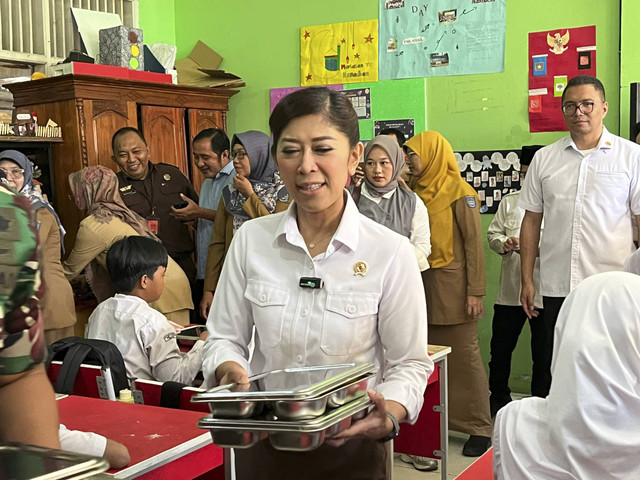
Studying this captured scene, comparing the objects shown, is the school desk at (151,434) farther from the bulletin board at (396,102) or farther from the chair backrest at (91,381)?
the bulletin board at (396,102)

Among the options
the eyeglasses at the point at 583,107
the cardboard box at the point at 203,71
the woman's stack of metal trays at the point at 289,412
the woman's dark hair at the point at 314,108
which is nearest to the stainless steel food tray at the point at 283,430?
the woman's stack of metal trays at the point at 289,412

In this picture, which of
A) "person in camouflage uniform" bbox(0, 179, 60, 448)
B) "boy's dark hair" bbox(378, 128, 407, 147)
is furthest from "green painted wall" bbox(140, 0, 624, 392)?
"person in camouflage uniform" bbox(0, 179, 60, 448)

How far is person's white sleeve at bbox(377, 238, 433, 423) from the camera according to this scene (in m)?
1.65

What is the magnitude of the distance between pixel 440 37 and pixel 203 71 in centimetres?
210

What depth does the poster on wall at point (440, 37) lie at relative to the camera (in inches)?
209

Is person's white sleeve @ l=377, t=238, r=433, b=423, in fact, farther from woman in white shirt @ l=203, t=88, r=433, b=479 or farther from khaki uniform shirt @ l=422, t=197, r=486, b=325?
khaki uniform shirt @ l=422, t=197, r=486, b=325

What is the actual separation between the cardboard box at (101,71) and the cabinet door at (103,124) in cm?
20

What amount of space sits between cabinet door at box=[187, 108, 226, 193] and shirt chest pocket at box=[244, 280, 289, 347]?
15.3 feet

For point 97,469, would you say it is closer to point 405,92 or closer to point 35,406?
point 35,406

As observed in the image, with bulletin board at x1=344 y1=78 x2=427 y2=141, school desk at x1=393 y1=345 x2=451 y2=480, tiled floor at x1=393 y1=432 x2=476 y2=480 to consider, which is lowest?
tiled floor at x1=393 y1=432 x2=476 y2=480

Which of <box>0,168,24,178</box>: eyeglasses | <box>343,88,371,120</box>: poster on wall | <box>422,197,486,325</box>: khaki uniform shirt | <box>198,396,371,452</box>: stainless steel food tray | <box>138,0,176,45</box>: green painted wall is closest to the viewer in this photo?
<box>198,396,371,452</box>: stainless steel food tray

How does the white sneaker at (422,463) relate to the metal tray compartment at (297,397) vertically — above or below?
below

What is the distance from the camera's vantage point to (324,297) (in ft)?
5.49

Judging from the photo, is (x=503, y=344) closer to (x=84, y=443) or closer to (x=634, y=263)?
(x=634, y=263)
